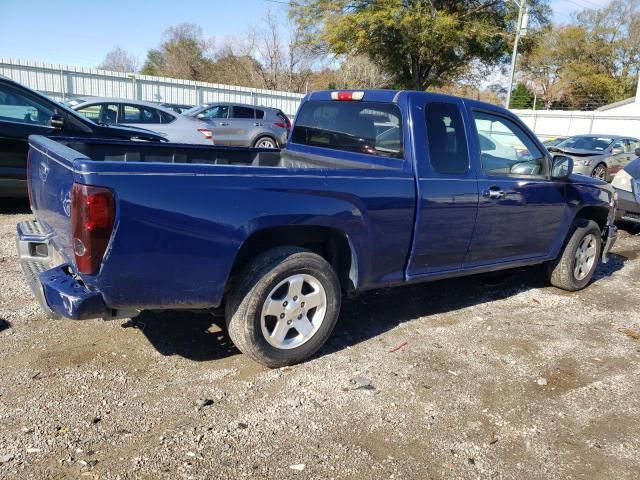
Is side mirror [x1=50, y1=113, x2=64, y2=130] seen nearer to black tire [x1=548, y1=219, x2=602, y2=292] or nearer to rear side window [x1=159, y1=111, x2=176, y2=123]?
rear side window [x1=159, y1=111, x2=176, y2=123]

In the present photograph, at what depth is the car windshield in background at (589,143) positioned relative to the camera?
1694 centimetres

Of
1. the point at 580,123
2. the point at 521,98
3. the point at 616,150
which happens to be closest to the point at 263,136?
the point at 616,150

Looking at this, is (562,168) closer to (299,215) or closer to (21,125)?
(299,215)

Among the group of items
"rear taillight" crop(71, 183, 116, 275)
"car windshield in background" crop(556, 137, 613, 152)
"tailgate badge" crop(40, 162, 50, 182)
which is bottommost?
"rear taillight" crop(71, 183, 116, 275)

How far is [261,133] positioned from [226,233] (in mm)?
13213

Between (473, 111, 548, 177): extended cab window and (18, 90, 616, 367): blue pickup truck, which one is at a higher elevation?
(473, 111, 548, 177): extended cab window

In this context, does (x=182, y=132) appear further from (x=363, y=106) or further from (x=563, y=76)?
(x=563, y=76)

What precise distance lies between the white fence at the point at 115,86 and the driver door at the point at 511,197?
18.1 m

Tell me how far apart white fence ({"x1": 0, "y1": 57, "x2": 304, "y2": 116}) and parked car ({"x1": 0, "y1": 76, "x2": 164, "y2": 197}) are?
1442 centimetres

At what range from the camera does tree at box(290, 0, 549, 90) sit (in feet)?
86.3

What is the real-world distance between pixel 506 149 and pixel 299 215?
2.39 metres

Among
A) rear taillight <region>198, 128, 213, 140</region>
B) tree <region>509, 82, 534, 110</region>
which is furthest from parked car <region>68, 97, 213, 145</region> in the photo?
tree <region>509, 82, 534, 110</region>

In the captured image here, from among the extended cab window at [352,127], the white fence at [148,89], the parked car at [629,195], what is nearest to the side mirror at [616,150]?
the parked car at [629,195]

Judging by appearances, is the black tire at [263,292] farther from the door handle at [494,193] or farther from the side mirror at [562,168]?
the side mirror at [562,168]
